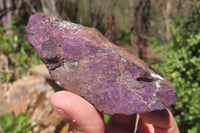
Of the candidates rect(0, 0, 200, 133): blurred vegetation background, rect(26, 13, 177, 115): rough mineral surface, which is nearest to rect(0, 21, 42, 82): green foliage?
rect(0, 0, 200, 133): blurred vegetation background

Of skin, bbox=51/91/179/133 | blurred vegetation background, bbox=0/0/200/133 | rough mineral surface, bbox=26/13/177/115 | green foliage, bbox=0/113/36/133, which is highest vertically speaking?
rough mineral surface, bbox=26/13/177/115

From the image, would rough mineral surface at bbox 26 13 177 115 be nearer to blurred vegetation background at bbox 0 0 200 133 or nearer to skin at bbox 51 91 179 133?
skin at bbox 51 91 179 133

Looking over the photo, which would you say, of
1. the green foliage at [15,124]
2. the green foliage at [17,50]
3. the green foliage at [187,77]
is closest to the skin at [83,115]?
the green foliage at [187,77]

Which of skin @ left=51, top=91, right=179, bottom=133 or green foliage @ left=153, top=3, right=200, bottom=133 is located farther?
green foliage @ left=153, top=3, right=200, bottom=133

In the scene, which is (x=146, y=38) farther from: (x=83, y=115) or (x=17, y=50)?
(x=83, y=115)

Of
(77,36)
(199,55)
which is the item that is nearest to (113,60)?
(77,36)

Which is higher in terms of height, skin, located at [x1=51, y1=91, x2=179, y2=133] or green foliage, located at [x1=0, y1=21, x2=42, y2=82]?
skin, located at [x1=51, y1=91, x2=179, y2=133]

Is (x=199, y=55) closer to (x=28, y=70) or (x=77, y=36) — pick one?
(x=77, y=36)

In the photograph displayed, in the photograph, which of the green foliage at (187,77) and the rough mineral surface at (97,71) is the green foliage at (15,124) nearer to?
the rough mineral surface at (97,71)
